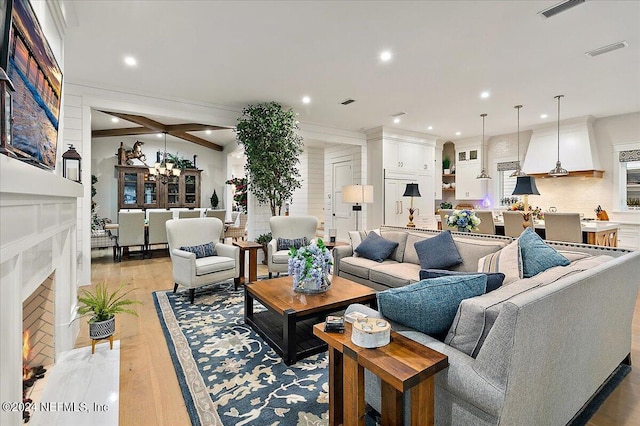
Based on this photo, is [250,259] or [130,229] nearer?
[250,259]

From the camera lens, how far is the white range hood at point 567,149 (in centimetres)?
596

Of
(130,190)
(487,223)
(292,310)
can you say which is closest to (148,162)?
(130,190)

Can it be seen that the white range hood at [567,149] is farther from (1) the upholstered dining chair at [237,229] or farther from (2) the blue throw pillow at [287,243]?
(1) the upholstered dining chair at [237,229]

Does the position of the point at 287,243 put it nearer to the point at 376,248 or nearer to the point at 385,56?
the point at 376,248

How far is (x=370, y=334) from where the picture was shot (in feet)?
4.30

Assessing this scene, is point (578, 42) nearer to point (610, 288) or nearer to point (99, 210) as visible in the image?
point (610, 288)

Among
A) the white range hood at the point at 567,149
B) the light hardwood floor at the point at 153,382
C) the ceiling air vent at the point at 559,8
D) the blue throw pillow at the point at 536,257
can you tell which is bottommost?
the light hardwood floor at the point at 153,382

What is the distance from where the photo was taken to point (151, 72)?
156 inches

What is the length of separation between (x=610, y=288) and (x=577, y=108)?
16.8 feet

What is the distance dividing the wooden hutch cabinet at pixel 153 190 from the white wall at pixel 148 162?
279 mm

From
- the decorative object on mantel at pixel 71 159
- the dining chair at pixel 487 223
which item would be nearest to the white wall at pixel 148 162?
the decorative object on mantel at pixel 71 159

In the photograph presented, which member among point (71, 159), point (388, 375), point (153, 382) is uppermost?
point (71, 159)

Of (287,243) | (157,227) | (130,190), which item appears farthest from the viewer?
(130,190)

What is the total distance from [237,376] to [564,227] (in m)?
4.77
